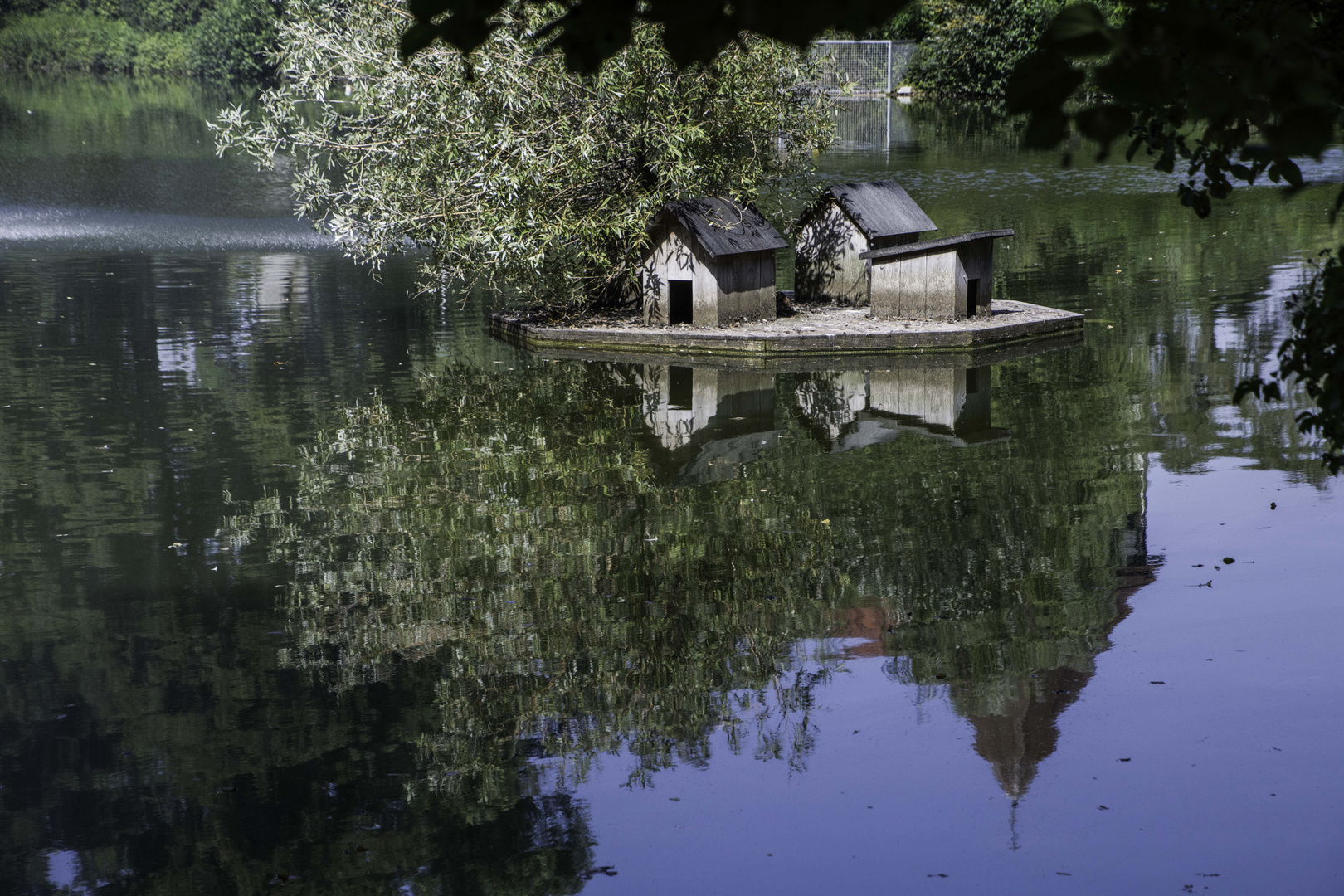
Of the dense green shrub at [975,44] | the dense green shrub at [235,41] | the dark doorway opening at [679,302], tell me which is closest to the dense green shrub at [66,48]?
the dense green shrub at [235,41]

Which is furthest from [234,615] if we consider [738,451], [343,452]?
[738,451]

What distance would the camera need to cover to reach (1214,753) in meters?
5.35

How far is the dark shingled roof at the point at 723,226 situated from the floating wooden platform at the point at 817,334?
91 cm

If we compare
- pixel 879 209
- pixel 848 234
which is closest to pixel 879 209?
pixel 879 209

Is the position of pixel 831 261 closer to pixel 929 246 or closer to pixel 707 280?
pixel 929 246

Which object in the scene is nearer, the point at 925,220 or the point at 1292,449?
the point at 1292,449

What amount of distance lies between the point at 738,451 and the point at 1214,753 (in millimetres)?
5571

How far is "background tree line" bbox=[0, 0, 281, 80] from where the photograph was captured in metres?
81.2

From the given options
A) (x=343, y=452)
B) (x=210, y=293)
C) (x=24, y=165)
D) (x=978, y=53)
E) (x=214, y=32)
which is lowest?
(x=343, y=452)

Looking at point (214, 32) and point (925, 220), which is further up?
point (214, 32)

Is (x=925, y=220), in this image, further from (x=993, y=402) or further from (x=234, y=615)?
(x=234, y=615)

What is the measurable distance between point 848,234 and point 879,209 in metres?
0.49

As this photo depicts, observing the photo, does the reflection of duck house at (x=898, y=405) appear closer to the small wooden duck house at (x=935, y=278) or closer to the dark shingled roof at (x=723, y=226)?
the small wooden duck house at (x=935, y=278)

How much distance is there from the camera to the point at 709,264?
15148 mm
